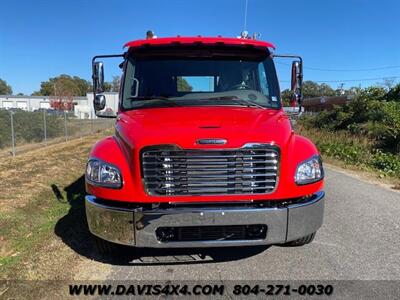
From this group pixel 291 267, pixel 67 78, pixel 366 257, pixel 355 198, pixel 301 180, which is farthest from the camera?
pixel 67 78

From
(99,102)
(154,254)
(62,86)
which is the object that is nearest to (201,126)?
(154,254)

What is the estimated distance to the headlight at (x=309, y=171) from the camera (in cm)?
420

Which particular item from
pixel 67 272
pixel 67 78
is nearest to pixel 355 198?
pixel 67 272

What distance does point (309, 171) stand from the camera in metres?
4.29

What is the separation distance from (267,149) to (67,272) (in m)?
2.36

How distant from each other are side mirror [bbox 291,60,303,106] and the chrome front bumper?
2.15 meters

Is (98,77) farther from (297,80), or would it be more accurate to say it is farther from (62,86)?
(62,86)

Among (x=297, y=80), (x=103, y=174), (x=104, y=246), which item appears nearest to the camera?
(x=103, y=174)

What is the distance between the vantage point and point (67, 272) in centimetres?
446

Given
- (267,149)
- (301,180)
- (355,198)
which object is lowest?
(355,198)

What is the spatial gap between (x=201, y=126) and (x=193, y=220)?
0.92 metres

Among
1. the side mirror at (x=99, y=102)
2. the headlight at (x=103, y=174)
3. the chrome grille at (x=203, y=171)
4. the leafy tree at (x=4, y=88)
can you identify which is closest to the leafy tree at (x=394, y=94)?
the side mirror at (x=99, y=102)

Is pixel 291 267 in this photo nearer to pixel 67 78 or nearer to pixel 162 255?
pixel 162 255

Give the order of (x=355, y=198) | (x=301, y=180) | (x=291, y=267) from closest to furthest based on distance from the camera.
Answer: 1. (x=301, y=180)
2. (x=291, y=267)
3. (x=355, y=198)
